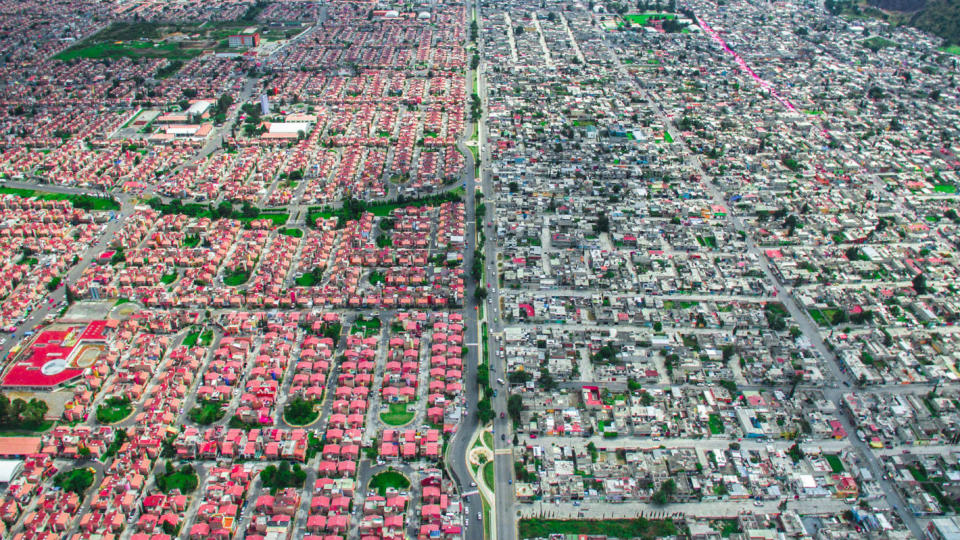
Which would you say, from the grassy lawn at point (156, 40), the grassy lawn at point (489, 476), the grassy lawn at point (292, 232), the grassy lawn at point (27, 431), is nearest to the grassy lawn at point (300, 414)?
the grassy lawn at point (489, 476)

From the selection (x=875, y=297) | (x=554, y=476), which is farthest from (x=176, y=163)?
(x=875, y=297)

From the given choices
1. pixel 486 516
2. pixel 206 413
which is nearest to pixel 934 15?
pixel 486 516

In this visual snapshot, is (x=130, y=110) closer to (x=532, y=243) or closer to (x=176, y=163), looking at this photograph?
(x=176, y=163)

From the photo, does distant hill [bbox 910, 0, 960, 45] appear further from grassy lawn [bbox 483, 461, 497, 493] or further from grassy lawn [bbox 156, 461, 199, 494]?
grassy lawn [bbox 156, 461, 199, 494]

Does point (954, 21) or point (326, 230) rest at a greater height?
point (954, 21)

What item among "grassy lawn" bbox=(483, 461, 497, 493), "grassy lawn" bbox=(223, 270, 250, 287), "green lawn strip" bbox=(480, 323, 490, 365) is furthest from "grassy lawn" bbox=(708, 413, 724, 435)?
"grassy lawn" bbox=(223, 270, 250, 287)
